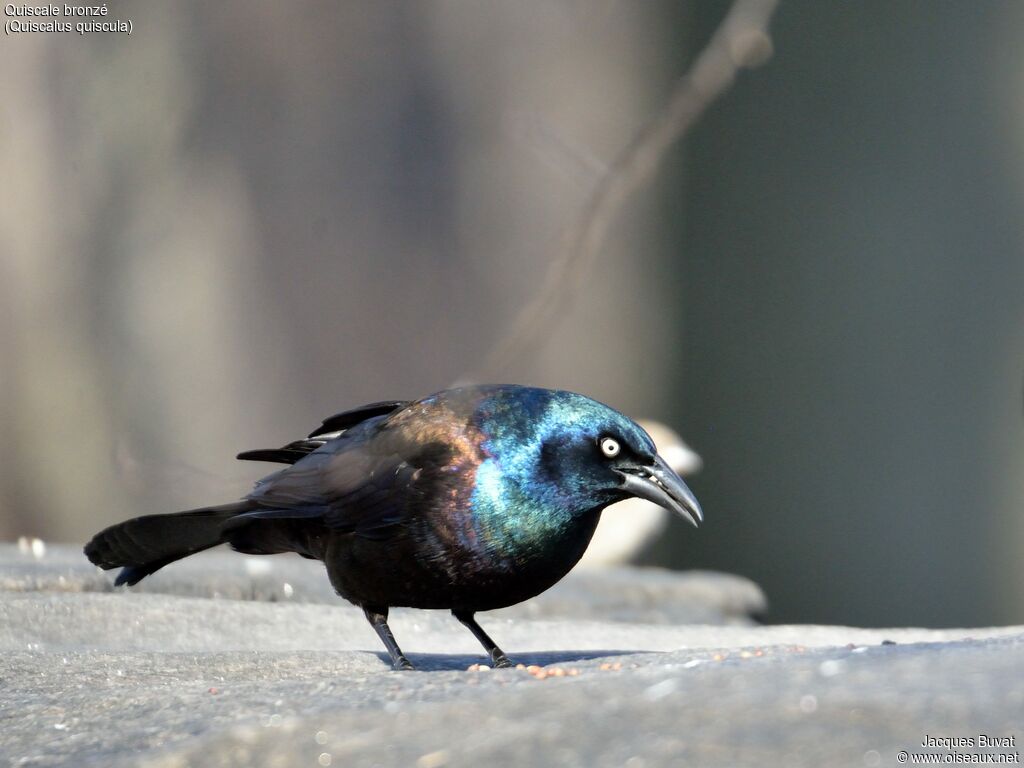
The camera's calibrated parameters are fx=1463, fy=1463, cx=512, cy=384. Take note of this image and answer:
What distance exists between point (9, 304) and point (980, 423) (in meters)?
5.05

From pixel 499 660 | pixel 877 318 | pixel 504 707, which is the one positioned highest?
pixel 504 707

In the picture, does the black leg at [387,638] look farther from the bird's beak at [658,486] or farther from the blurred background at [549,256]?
the blurred background at [549,256]

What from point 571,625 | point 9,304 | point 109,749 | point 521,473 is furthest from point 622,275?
point 109,749

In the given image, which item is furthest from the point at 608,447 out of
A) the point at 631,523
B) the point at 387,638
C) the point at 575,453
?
the point at 631,523

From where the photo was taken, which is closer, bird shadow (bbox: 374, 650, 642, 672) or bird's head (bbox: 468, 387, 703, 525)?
bird's head (bbox: 468, 387, 703, 525)

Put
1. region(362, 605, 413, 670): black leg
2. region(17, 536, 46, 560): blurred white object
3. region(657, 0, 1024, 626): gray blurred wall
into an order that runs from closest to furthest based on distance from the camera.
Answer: region(362, 605, 413, 670): black leg
region(17, 536, 46, 560): blurred white object
region(657, 0, 1024, 626): gray blurred wall

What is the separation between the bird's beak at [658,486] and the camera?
2.75 meters

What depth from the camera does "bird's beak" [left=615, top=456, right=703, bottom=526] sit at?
9.03 feet

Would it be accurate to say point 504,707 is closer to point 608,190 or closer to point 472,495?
point 472,495

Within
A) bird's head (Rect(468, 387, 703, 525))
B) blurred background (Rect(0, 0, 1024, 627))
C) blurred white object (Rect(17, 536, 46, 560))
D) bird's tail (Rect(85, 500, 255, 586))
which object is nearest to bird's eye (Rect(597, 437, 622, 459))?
bird's head (Rect(468, 387, 703, 525))

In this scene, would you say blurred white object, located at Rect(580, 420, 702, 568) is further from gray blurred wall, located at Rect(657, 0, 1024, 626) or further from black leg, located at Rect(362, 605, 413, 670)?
black leg, located at Rect(362, 605, 413, 670)

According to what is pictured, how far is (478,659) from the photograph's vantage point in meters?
3.32

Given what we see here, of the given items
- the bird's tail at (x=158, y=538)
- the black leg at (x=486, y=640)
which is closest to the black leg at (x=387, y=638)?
the black leg at (x=486, y=640)

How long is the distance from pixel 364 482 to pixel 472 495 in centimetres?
29
